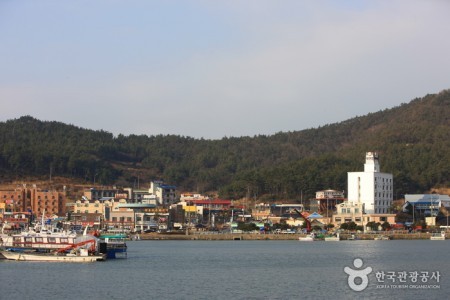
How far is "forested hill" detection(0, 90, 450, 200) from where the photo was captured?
13812 centimetres

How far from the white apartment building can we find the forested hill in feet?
50.7

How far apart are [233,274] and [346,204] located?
61097 millimetres

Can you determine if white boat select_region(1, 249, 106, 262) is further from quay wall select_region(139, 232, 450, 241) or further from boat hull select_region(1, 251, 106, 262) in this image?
Answer: quay wall select_region(139, 232, 450, 241)

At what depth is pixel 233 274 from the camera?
56375mm

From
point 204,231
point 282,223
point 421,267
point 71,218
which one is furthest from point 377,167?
point 421,267

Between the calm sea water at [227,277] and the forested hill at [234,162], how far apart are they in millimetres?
61911

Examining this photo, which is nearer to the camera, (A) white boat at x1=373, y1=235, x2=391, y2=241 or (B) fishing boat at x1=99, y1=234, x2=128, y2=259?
(B) fishing boat at x1=99, y1=234, x2=128, y2=259

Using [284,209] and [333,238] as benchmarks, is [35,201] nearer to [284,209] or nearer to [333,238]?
[284,209]

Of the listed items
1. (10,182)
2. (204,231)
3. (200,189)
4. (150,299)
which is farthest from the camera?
(200,189)

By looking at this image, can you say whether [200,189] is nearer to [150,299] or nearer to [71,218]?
[71,218]

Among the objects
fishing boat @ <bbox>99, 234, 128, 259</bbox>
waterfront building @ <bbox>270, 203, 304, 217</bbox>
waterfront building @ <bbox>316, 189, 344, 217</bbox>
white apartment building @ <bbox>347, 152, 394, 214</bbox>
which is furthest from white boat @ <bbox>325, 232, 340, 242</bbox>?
fishing boat @ <bbox>99, 234, 128, 259</bbox>

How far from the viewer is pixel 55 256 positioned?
63.5 meters

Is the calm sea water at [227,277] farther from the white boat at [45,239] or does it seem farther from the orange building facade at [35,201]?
the orange building facade at [35,201]

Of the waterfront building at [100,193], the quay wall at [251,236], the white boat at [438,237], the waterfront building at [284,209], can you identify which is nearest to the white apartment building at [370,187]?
the quay wall at [251,236]
